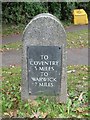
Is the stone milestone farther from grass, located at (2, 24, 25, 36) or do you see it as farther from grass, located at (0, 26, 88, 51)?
grass, located at (2, 24, 25, 36)

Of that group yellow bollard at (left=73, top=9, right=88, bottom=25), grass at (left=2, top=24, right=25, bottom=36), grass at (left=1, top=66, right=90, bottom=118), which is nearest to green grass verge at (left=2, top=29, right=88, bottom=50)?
grass at (left=2, top=24, right=25, bottom=36)

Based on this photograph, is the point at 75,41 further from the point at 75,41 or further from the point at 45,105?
the point at 45,105

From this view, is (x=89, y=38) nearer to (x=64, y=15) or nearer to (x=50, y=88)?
(x=64, y=15)

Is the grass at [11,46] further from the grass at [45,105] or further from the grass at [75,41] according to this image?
the grass at [45,105]

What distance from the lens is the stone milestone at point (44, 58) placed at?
5152 millimetres

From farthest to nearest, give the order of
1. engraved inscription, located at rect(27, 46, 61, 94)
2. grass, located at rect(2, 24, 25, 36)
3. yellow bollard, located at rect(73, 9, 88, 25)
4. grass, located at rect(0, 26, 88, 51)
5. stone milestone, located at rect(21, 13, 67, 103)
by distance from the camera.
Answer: yellow bollard, located at rect(73, 9, 88, 25) → grass, located at rect(2, 24, 25, 36) → grass, located at rect(0, 26, 88, 51) → engraved inscription, located at rect(27, 46, 61, 94) → stone milestone, located at rect(21, 13, 67, 103)

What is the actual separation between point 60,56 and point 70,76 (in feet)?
6.10

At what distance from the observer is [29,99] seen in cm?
546

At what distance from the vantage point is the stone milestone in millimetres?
5152

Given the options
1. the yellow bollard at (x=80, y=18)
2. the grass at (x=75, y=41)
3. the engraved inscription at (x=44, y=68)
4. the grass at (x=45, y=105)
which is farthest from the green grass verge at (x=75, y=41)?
the engraved inscription at (x=44, y=68)

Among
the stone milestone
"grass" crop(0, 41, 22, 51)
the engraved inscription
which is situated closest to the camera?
the stone milestone

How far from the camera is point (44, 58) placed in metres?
5.30

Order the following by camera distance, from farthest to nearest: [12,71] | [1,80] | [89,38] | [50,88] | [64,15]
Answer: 1. [64,15]
2. [89,38]
3. [12,71]
4. [1,80]
5. [50,88]

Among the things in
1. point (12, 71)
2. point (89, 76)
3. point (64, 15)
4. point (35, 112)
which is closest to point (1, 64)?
point (12, 71)
